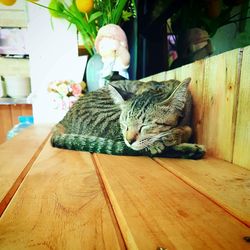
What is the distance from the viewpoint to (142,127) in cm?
77

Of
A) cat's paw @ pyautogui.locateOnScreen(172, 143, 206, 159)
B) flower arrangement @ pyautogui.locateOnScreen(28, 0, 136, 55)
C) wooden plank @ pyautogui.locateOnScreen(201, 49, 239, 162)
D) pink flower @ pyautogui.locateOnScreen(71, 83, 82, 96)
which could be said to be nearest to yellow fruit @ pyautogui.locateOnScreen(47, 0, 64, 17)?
flower arrangement @ pyautogui.locateOnScreen(28, 0, 136, 55)

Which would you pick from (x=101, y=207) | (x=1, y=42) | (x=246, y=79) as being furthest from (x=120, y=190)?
(x=1, y=42)

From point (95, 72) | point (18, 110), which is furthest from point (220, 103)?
point (18, 110)

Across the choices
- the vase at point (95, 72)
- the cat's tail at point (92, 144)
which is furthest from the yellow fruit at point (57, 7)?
the cat's tail at point (92, 144)

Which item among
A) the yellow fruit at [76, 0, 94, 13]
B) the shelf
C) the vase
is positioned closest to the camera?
the yellow fruit at [76, 0, 94, 13]

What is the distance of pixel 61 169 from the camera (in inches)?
23.2

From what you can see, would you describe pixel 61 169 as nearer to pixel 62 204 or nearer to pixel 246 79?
pixel 62 204

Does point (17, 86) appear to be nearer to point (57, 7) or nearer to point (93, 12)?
point (57, 7)

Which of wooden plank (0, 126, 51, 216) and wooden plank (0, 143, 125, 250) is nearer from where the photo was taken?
wooden plank (0, 143, 125, 250)

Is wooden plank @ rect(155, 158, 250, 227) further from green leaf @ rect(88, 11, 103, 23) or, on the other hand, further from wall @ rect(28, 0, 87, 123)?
wall @ rect(28, 0, 87, 123)

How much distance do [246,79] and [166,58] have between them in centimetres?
78

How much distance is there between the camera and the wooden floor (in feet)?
0.92

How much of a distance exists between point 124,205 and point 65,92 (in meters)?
1.37

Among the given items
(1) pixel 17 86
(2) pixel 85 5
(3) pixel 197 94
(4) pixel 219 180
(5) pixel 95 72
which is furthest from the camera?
(1) pixel 17 86
